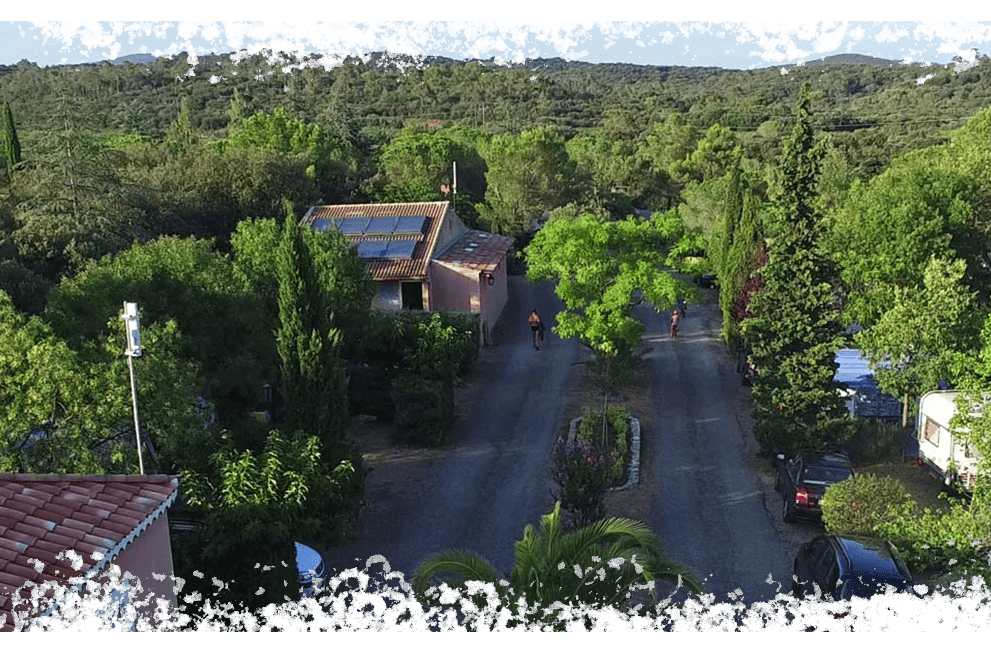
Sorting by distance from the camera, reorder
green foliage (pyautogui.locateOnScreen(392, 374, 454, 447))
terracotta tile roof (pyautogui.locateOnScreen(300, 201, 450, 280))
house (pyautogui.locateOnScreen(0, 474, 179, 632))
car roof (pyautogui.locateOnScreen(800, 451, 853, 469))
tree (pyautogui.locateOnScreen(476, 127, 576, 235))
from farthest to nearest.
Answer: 1. tree (pyautogui.locateOnScreen(476, 127, 576, 235))
2. terracotta tile roof (pyautogui.locateOnScreen(300, 201, 450, 280))
3. green foliage (pyautogui.locateOnScreen(392, 374, 454, 447))
4. car roof (pyautogui.locateOnScreen(800, 451, 853, 469))
5. house (pyautogui.locateOnScreen(0, 474, 179, 632))

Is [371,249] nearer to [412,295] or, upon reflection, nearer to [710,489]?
[412,295]

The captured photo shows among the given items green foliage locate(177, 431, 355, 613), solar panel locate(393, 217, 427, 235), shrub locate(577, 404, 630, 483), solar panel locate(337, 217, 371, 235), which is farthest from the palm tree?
solar panel locate(337, 217, 371, 235)

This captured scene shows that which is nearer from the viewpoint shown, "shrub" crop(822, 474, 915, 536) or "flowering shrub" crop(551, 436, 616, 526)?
"shrub" crop(822, 474, 915, 536)

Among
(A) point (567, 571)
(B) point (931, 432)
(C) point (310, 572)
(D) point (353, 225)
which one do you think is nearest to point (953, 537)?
(A) point (567, 571)

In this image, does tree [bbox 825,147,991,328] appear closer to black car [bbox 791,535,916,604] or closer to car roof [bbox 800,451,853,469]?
car roof [bbox 800,451,853,469]
